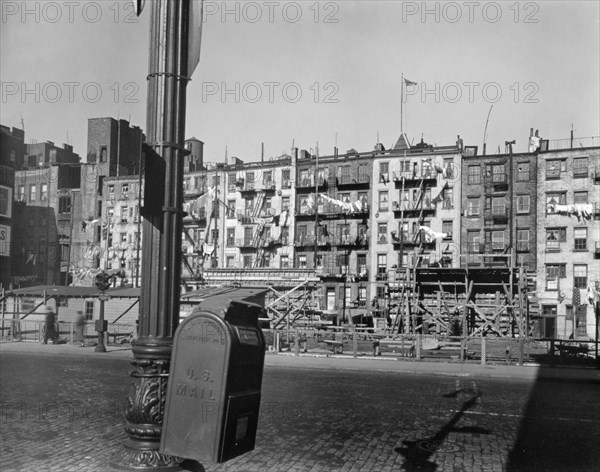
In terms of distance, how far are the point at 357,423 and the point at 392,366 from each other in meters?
12.2

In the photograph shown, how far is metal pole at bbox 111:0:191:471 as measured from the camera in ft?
16.1

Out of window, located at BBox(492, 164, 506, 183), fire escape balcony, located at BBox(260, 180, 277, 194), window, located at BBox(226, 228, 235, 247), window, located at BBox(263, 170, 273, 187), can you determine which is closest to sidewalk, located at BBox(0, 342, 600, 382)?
window, located at BBox(492, 164, 506, 183)

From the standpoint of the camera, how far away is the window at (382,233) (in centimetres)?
6431

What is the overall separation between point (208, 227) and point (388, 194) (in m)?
18.6

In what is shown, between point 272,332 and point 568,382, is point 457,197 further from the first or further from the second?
point 568,382

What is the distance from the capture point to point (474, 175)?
61.9 meters

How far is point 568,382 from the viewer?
20.0 meters

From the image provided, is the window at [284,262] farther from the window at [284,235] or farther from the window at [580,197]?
the window at [580,197]

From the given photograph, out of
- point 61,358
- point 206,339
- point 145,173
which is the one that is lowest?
point 61,358

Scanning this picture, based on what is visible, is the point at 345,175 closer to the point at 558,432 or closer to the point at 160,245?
the point at 558,432

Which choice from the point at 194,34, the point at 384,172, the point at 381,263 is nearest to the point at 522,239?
the point at 381,263

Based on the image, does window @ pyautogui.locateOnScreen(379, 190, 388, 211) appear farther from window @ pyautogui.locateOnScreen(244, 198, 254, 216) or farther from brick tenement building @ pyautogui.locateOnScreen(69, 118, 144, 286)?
brick tenement building @ pyautogui.locateOnScreen(69, 118, 144, 286)

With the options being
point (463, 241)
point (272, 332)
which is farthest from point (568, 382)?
point (463, 241)

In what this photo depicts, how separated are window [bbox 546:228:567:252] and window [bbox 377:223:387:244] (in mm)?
14543
